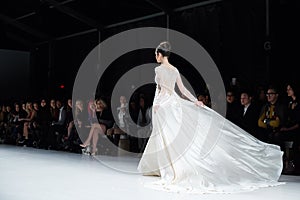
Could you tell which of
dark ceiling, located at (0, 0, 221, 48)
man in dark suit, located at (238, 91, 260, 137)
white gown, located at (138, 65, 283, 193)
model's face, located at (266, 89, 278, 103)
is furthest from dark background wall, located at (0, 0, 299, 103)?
white gown, located at (138, 65, 283, 193)

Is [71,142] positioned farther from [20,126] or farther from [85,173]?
[85,173]

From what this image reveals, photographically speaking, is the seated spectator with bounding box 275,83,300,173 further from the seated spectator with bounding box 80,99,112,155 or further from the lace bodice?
the seated spectator with bounding box 80,99,112,155

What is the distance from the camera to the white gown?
360 cm

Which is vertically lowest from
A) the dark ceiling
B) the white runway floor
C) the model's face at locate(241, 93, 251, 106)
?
the white runway floor

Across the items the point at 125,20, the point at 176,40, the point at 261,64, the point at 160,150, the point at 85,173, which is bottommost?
the point at 85,173

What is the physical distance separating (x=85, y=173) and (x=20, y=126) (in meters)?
4.77

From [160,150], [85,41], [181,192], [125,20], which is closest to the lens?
[181,192]

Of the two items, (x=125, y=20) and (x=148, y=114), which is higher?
(x=125, y=20)

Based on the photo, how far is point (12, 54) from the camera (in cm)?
1168

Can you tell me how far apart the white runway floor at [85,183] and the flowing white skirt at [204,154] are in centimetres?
21

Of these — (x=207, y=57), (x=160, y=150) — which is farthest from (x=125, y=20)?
(x=160, y=150)

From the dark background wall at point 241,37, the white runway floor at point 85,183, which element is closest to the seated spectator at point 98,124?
the white runway floor at point 85,183

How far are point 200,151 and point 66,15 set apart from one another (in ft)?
22.9

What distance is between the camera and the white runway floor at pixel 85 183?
3.17 meters
